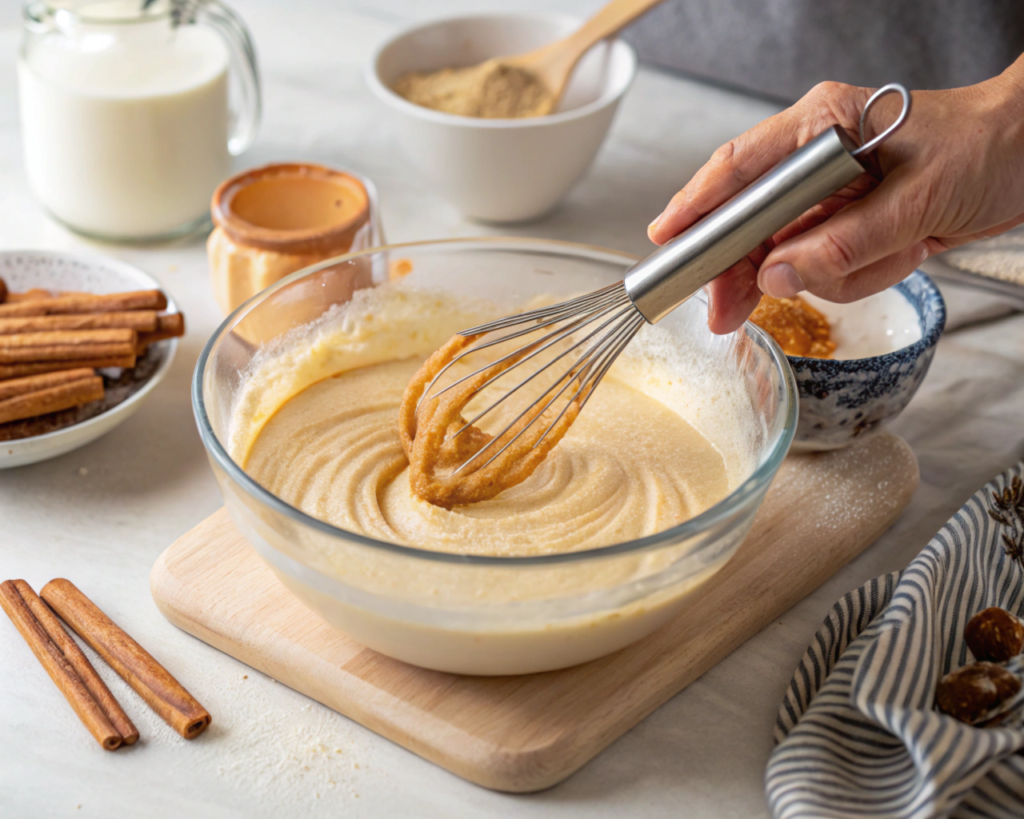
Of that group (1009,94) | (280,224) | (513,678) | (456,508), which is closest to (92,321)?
(280,224)

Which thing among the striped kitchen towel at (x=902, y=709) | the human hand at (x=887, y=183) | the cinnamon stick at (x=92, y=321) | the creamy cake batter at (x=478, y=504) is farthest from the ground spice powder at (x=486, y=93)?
the striped kitchen towel at (x=902, y=709)

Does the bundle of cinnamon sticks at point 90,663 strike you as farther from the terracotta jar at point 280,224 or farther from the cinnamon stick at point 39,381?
the terracotta jar at point 280,224

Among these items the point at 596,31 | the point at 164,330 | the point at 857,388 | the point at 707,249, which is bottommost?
the point at 164,330

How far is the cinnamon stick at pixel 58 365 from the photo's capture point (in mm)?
1315

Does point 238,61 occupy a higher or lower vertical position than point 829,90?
lower

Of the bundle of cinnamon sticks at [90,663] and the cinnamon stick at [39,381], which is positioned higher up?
the cinnamon stick at [39,381]

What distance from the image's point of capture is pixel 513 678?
1.02 metres

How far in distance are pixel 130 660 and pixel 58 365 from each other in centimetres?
48

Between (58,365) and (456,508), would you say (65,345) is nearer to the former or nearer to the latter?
(58,365)

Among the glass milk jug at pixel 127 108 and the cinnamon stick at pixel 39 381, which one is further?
the glass milk jug at pixel 127 108

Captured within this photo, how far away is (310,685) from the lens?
3.36ft

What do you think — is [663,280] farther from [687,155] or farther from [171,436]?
[687,155]

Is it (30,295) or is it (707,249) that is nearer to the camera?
(707,249)

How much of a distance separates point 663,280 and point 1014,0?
145cm
